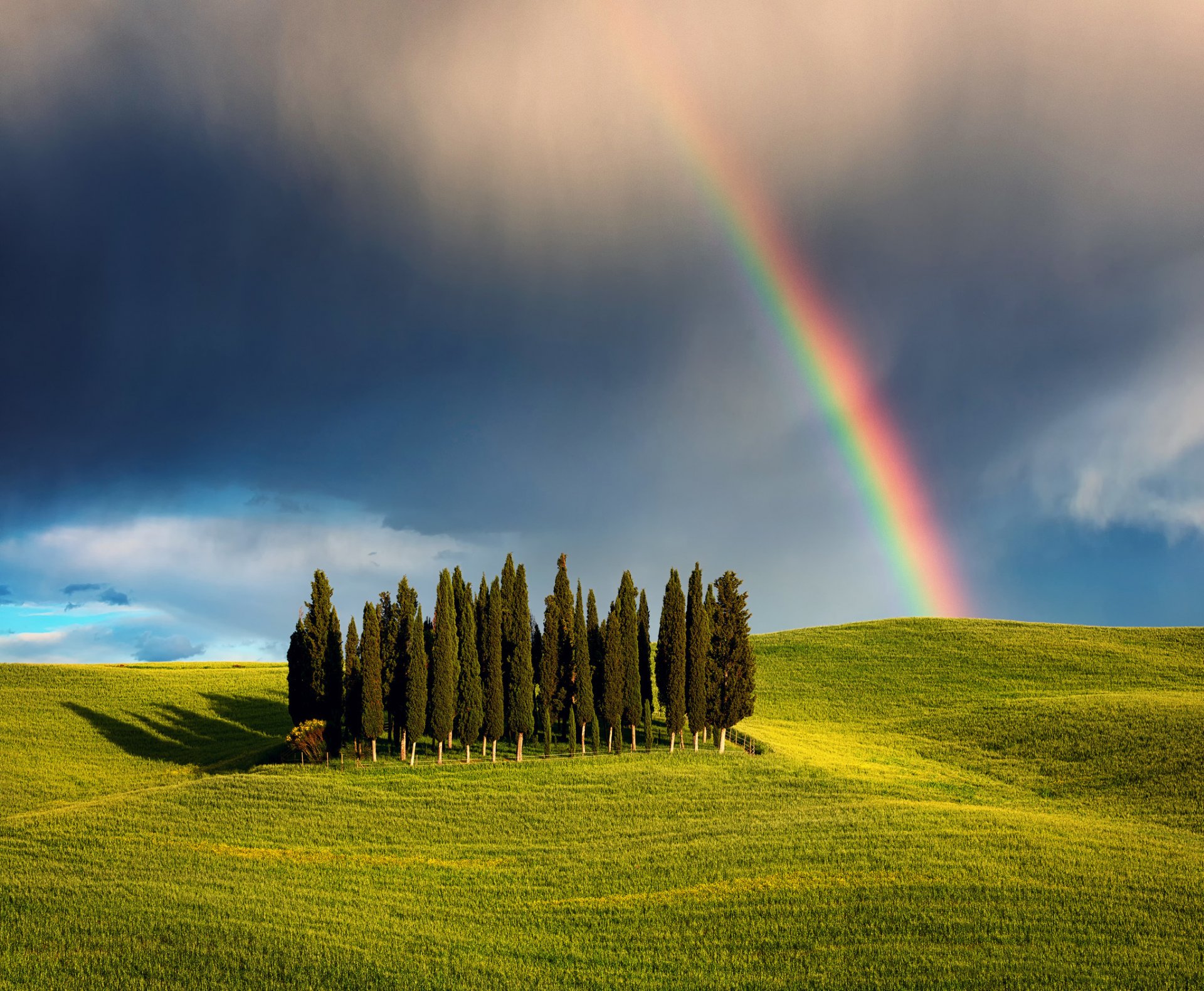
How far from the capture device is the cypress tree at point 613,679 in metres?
57.2

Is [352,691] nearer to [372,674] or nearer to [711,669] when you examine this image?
[372,674]

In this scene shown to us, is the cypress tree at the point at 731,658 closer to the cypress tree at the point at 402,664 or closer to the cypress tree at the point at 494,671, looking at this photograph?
the cypress tree at the point at 494,671

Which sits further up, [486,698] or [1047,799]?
[486,698]

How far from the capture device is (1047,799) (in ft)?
155

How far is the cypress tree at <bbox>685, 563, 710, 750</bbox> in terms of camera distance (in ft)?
187

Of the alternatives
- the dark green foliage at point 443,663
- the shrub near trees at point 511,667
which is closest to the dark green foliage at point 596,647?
the shrub near trees at point 511,667

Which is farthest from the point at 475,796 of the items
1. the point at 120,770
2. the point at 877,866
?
the point at 120,770

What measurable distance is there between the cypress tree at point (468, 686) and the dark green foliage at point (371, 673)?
487 centimetres

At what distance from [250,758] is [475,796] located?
878 inches

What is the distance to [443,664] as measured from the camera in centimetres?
5447

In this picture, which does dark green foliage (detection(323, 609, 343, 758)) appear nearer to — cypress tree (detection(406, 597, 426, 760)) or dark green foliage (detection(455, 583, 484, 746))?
cypress tree (detection(406, 597, 426, 760))

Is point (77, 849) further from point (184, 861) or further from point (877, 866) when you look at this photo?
point (877, 866)

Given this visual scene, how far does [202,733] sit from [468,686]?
2686cm

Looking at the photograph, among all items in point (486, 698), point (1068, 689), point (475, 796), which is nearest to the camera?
point (475, 796)
